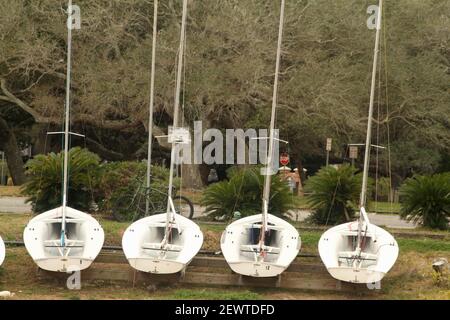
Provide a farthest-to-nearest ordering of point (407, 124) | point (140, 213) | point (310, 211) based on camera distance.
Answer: point (407, 124) < point (310, 211) < point (140, 213)

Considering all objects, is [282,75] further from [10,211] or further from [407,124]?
[10,211]

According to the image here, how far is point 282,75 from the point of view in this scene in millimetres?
30562

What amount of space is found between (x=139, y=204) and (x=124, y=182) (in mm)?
1348

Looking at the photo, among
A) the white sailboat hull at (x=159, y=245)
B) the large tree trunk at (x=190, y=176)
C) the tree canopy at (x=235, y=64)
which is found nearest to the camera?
the white sailboat hull at (x=159, y=245)

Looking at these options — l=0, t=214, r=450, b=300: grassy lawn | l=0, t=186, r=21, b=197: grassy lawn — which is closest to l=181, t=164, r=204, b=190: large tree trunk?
l=0, t=186, r=21, b=197: grassy lawn

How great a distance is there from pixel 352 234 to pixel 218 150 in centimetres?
1537

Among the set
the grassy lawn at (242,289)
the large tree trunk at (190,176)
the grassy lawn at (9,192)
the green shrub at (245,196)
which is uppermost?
the green shrub at (245,196)

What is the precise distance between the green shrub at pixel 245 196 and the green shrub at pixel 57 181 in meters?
2.68

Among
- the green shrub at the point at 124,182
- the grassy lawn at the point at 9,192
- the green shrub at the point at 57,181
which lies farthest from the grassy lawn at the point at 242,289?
the grassy lawn at the point at 9,192

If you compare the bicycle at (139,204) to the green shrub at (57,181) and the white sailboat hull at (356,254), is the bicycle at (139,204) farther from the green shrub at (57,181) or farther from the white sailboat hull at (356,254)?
the white sailboat hull at (356,254)

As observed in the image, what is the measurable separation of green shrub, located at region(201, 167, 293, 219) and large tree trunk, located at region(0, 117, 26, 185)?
19248 mm

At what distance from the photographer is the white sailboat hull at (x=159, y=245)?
15.7 metres

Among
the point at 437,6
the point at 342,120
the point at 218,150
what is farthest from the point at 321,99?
the point at 437,6

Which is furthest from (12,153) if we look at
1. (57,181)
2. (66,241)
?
(66,241)
